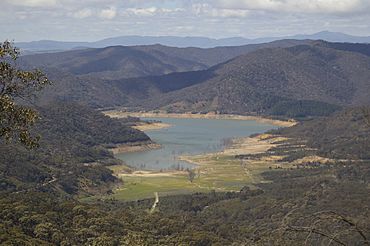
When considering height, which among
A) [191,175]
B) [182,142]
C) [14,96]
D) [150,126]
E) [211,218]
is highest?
[14,96]

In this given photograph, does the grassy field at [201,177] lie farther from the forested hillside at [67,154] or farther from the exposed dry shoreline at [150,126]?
the exposed dry shoreline at [150,126]

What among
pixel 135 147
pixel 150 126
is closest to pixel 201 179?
pixel 135 147

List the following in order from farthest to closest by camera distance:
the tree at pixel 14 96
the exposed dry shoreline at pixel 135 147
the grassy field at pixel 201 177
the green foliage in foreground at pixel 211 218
→ the exposed dry shoreline at pixel 135 147, the grassy field at pixel 201 177, the tree at pixel 14 96, the green foliage in foreground at pixel 211 218

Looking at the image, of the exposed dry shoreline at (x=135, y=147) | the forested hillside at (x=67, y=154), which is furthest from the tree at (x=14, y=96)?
the exposed dry shoreline at (x=135, y=147)

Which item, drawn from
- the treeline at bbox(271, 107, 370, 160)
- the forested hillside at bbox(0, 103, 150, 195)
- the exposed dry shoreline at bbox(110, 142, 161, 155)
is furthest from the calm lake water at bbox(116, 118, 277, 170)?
the treeline at bbox(271, 107, 370, 160)

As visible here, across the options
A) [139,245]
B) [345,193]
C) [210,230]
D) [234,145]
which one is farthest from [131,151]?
[139,245]

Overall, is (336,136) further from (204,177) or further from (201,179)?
(201,179)

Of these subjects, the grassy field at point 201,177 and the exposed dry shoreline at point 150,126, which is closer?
the grassy field at point 201,177
